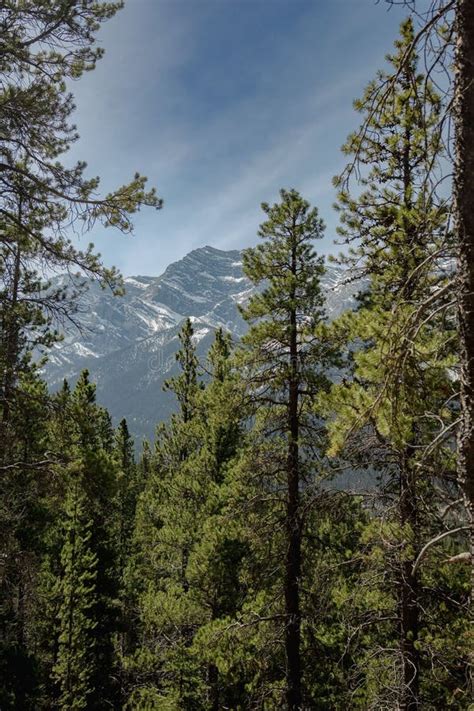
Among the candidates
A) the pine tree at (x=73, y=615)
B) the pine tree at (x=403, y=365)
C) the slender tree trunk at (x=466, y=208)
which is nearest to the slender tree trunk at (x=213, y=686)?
the pine tree at (x=73, y=615)

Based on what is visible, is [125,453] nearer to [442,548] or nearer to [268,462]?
[268,462]

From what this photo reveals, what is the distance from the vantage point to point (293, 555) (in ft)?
33.8

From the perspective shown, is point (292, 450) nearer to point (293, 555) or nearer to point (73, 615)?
point (293, 555)

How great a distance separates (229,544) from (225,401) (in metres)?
5.26

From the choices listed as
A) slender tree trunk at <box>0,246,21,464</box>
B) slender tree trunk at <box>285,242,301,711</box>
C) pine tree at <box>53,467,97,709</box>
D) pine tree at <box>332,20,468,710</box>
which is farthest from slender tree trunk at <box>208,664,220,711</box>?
slender tree trunk at <box>0,246,21,464</box>

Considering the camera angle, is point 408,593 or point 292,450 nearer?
point 408,593

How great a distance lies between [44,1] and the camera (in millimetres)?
7121

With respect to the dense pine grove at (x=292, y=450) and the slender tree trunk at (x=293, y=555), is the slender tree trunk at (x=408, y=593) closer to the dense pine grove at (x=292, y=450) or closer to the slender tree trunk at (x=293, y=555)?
the dense pine grove at (x=292, y=450)

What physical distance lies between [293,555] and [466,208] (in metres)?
8.71

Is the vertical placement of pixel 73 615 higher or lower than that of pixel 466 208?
lower

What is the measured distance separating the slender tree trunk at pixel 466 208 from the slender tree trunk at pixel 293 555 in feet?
21.7

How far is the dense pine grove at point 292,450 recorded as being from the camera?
14.6 feet

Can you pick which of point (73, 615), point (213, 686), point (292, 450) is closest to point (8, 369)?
point (292, 450)

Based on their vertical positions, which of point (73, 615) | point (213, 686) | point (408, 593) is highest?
point (408, 593)
